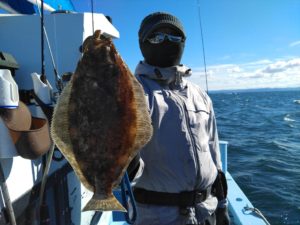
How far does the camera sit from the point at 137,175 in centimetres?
238

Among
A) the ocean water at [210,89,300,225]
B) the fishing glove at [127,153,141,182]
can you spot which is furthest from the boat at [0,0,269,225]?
the ocean water at [210,89,300,225]

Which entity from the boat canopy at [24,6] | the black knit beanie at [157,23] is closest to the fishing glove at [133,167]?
the black knit beanie at [157,23]

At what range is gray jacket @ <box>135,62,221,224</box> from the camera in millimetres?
2488

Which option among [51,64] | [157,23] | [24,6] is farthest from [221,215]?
[24,6]

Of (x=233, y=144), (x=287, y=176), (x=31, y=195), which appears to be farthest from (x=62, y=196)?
(x=233, y=144)

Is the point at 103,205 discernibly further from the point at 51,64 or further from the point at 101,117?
the point at 51,64

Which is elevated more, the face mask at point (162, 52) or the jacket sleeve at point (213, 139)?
the face mask at point (162, 52)

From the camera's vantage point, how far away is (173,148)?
2.49 meters

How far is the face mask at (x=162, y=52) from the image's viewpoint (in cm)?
270

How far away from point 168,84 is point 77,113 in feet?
3.78

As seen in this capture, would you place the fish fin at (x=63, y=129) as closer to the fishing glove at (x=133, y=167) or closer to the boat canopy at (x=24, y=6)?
the fishing glove at (x=133, y=167)

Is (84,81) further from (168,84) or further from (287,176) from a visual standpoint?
(287,176)

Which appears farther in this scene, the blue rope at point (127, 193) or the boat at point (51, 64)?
the boat at point (51, 64)

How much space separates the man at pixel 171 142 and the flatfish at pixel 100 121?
2.46ft
